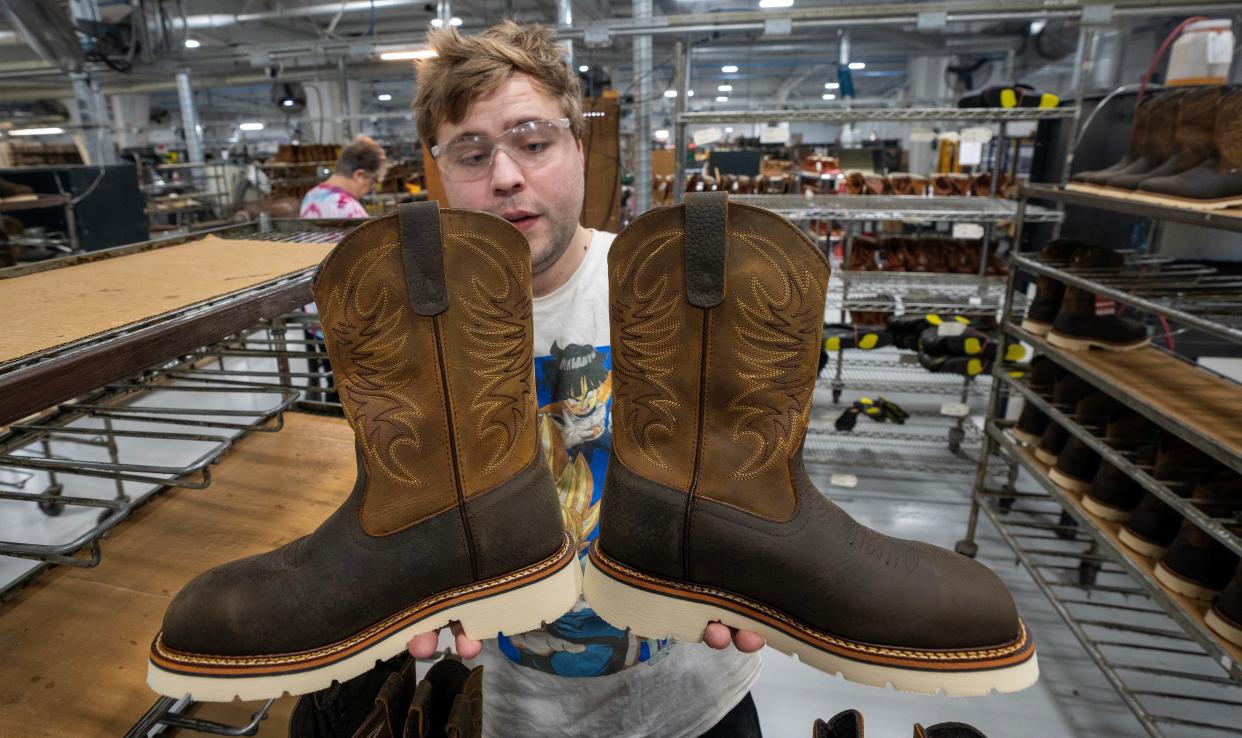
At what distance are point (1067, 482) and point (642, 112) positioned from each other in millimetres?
3280

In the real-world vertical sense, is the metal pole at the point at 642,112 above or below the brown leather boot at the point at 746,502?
above

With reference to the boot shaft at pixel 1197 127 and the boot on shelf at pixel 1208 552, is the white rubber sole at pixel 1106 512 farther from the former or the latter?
the boot shaft at pixel 1197 127

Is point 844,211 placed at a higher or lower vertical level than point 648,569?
higher

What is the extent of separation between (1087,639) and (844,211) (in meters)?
2.03

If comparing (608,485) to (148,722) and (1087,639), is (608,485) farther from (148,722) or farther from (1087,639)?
(1087,639)

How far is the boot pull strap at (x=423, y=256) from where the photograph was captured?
0.75m

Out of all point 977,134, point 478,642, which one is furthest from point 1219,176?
point 977,134

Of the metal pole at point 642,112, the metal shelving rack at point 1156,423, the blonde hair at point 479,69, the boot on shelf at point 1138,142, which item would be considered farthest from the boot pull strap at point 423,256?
the metal pole at point 642,112

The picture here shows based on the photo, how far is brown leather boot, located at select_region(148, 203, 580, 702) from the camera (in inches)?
30.2

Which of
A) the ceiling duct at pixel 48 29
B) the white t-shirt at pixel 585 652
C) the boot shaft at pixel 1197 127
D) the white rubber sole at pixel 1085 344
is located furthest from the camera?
the ceiling duct at pixel 48 29

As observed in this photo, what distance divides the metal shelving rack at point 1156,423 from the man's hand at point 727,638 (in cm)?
123

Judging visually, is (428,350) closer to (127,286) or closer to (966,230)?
(127,286)

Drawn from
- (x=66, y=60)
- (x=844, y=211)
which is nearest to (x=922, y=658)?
(x=844, y=211)

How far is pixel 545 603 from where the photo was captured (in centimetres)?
90
